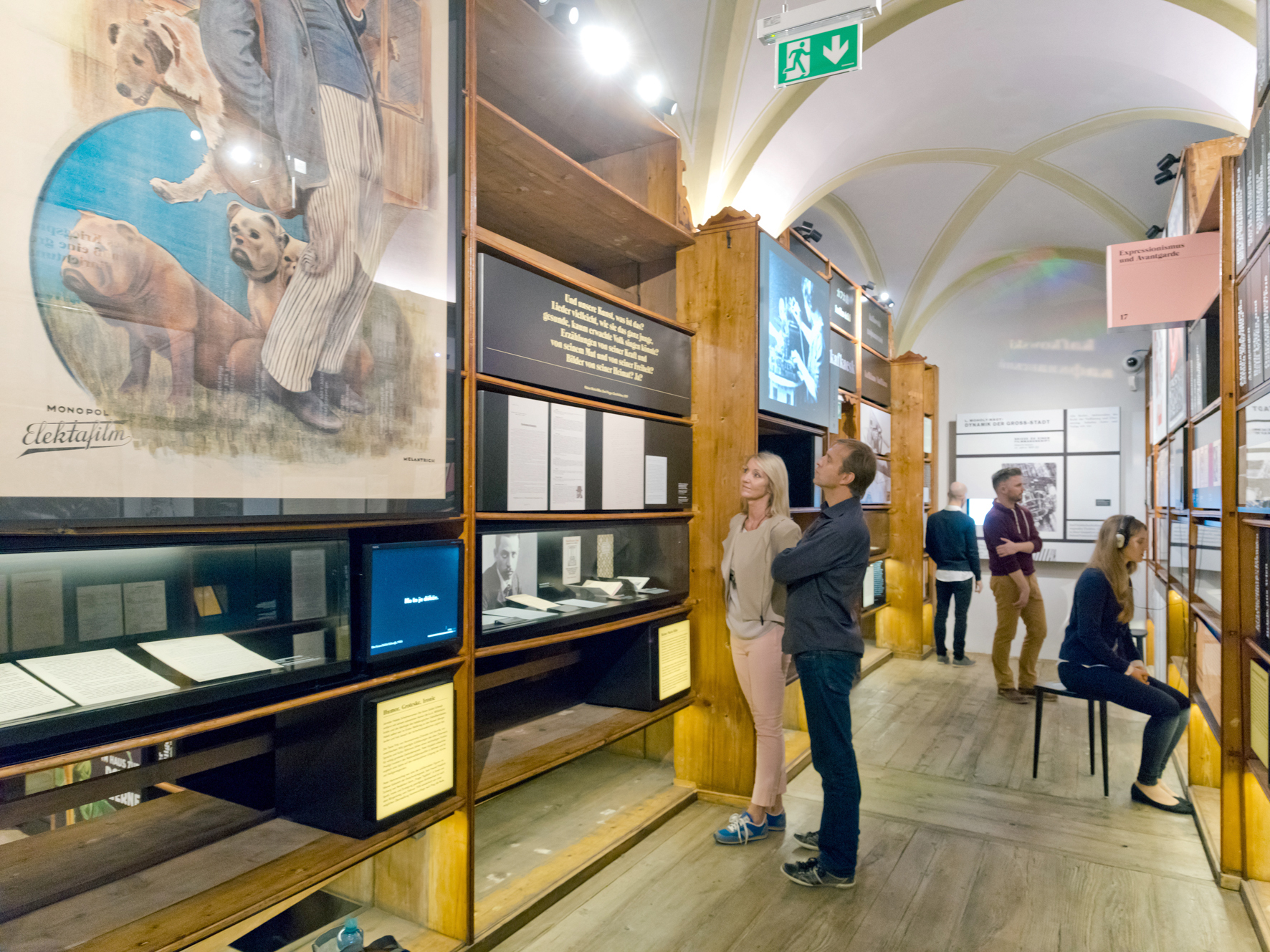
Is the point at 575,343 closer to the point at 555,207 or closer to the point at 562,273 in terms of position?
the point at 562,273

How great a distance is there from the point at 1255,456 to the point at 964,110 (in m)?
4.40

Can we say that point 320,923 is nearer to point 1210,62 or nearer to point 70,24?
point 70,24

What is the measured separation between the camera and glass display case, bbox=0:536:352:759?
1473 millimetres

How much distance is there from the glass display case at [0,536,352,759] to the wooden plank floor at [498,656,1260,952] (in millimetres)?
1294

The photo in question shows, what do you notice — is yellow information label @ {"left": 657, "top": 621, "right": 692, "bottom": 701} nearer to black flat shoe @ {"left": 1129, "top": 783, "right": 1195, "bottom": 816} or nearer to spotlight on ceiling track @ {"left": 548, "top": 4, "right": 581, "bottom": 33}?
black flat shoe @ {"left": 1129, "top": 783, "right": 1195, "bottom": 816}

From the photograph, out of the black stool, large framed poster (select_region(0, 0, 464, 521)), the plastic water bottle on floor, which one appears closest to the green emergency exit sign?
large framed poster (select_region(0, 0, 464, 521))

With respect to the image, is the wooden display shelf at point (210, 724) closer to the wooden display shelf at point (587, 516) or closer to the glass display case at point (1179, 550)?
the wooden display shelf at point (587, 516)

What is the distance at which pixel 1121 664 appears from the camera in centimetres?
372

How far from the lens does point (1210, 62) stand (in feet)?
14.4

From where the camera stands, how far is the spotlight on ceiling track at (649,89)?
3.27 m

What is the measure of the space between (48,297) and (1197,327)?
427 cm

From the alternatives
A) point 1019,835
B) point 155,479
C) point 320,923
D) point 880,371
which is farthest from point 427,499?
point 880,371

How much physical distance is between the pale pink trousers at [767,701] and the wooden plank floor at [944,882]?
0.79 feet

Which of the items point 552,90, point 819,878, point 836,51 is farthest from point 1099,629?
point 552,90
